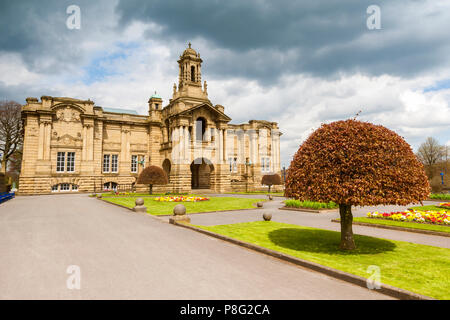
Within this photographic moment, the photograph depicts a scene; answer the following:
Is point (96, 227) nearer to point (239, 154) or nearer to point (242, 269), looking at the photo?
point (242, 269)

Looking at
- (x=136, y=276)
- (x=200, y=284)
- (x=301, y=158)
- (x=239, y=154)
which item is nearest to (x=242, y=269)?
(x=200, y=284)

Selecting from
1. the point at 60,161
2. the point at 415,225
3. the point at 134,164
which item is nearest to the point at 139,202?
the point at 415,225

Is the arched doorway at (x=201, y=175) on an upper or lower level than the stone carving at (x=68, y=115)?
lower

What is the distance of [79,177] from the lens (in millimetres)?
38656

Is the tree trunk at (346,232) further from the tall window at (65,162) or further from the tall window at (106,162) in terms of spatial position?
the tall window at (106,162)

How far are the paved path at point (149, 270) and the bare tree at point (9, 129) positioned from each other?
41.4 metres

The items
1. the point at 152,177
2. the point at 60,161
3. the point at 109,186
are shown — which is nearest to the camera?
the point at 152,177

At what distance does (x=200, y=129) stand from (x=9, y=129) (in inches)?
1209

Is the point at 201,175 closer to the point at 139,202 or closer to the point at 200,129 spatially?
the point at 200,129

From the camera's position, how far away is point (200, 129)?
146 ft

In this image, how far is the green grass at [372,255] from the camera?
554 centimetres

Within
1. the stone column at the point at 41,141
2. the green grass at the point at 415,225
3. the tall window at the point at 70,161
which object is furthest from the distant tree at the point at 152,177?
the green grass at the point at 415,225

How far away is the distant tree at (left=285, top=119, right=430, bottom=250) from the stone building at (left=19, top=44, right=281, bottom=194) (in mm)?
32679
